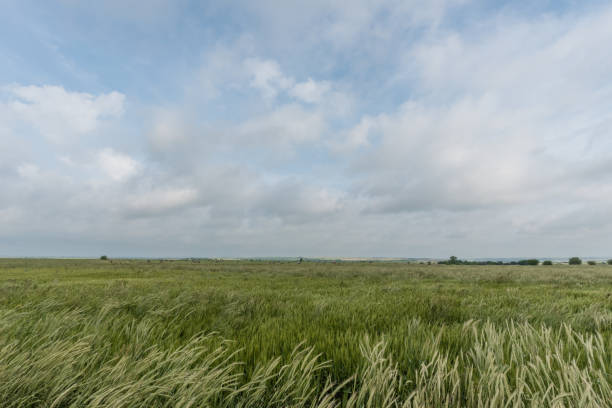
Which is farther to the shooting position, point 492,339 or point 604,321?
point 604,321

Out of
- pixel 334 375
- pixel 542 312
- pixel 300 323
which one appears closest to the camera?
pixel 334 375

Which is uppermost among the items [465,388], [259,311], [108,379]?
[108,379]

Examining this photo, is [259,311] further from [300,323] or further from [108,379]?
[108,379]

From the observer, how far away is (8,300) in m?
4.62

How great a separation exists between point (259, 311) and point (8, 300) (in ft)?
14.6

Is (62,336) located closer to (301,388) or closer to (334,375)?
(301,388)

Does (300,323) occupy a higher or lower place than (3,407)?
lower

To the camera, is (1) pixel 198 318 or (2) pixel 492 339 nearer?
(2) pixel 492 339

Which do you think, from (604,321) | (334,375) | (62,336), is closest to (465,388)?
(334,375)

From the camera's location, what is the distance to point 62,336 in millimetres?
2330

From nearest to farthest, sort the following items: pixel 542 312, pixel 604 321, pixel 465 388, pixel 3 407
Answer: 1. pixel 3 407
2. pixel 465 388
3. pixel 604 321
4. pixel 542 312

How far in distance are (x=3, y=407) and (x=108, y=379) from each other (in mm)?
392

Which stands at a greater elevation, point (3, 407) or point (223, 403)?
point (3, 407)

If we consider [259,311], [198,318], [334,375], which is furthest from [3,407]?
[259,311]
